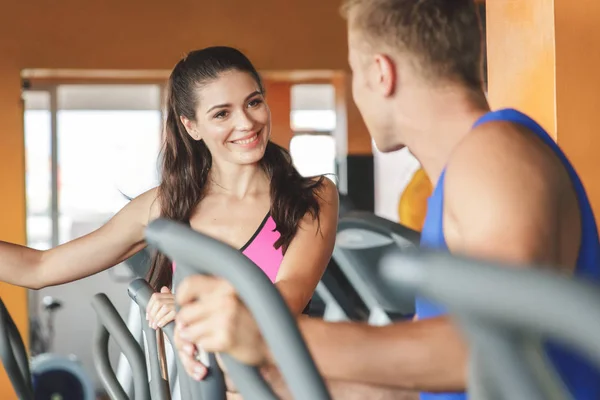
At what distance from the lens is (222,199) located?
2025 mm

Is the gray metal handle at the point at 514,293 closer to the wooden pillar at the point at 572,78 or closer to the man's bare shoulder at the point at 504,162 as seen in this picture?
the man's bare shoulder at the point at 504,162

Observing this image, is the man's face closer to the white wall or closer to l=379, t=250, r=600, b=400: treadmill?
l=379, t=250, r=600, b=400: treadmill

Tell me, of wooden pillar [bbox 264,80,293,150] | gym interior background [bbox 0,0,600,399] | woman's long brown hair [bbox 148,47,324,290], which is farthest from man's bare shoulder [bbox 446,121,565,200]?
wooden pillar [bbox 264,80,293,150]

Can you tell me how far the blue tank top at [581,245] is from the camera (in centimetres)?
94

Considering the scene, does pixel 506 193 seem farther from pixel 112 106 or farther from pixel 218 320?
pixel 112 106

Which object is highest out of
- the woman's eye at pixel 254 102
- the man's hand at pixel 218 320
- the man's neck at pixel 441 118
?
the woman's eye at pixel 254 102

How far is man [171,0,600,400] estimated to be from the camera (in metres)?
0.77

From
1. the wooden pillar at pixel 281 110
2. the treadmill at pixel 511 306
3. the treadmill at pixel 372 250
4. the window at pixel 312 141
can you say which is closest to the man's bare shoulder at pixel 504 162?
the treadmill at pixel 511 306

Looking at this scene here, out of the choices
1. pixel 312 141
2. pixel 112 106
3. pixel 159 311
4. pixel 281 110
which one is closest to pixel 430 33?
pixel 159 311

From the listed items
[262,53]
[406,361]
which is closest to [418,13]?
[406,361]

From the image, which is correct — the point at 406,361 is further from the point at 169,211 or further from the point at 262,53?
the point at 262,53

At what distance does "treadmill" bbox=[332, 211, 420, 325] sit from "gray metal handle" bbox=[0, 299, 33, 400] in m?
1.49

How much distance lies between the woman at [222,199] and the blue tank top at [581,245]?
0.80 metres

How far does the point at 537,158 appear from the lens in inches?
34.3
